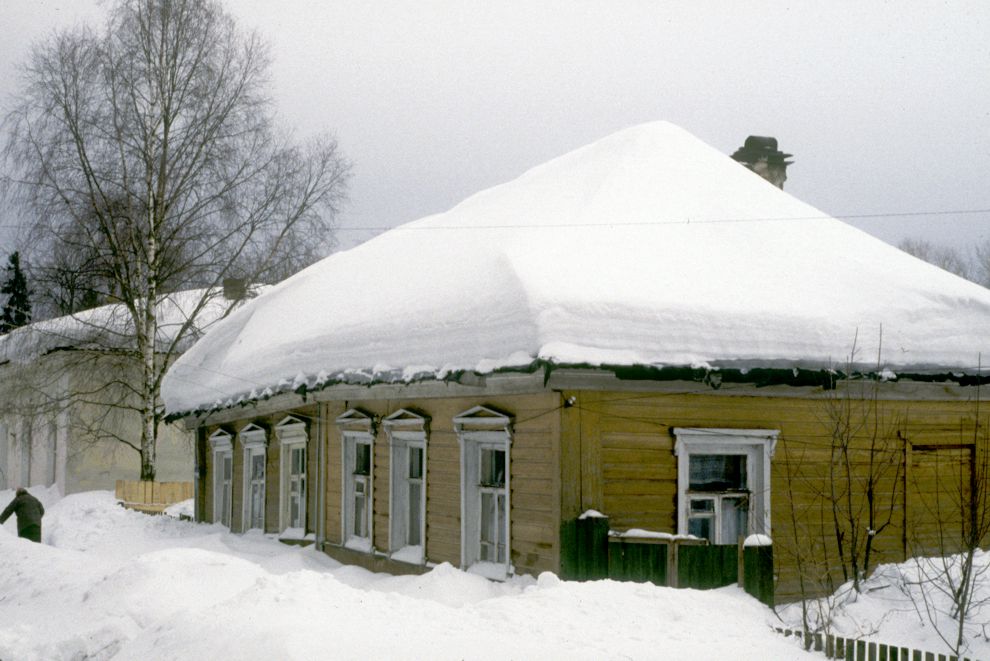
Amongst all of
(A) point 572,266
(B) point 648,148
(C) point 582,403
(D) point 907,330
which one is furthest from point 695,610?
(B) point 648,148

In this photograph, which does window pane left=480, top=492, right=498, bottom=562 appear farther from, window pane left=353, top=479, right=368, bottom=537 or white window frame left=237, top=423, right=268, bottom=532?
white window frame left=237, top=423, right=268, bottom=532

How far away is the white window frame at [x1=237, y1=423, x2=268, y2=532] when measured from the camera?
18361mm

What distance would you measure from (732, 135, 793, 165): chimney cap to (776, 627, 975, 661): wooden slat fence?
14.6m

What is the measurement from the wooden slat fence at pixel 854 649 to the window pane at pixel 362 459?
7360 millimetres

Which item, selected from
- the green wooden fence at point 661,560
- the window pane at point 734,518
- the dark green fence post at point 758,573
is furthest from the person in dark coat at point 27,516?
the dark green fence post at point 758,573

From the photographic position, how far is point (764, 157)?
21.2 m

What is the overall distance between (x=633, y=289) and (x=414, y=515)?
4445 mm

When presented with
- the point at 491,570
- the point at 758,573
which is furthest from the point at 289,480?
the point at 758,573

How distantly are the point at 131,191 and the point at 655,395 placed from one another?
56.3 feet

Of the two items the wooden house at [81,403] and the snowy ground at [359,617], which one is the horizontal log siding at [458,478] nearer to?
the snowy ground at [359,617]

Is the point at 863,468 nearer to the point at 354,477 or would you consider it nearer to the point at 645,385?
the point at 645,385

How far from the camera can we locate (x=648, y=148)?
52.0ft

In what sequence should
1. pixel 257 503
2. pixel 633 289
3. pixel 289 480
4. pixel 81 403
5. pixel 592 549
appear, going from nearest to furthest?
pixel 592 549
pixel 633 289
pixel 289 480
pixel 257 503
pixel 81 403

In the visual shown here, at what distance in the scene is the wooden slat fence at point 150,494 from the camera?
86.8 ft
